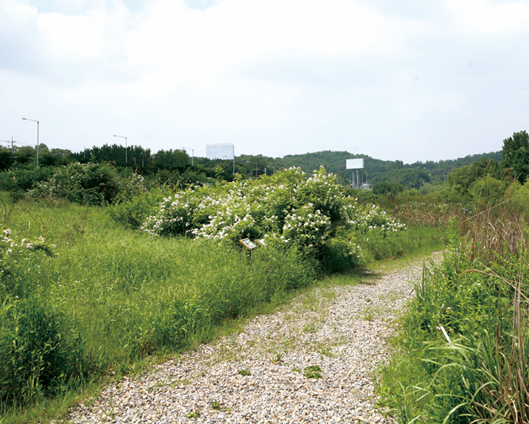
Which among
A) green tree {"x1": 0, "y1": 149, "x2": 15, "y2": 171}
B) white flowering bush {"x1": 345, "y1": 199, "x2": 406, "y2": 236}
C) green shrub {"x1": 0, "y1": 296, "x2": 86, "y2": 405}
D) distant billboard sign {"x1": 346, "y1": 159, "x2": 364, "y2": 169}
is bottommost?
green shrub {"x1": 0, "y1": 296, "x2": 86, "y2": 405}

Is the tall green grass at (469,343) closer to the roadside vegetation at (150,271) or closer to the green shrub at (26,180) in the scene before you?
the roadside vegetation at (150,271)

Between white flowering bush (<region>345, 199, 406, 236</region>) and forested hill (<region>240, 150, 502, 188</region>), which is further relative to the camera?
forested hill (<region>240, 150, 502, 188</region>)

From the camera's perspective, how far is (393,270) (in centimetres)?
755

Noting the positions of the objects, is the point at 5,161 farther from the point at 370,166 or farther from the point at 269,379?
the point at 370,166

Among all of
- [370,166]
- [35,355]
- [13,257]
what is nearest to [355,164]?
[370,166]

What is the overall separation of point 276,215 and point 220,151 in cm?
5101

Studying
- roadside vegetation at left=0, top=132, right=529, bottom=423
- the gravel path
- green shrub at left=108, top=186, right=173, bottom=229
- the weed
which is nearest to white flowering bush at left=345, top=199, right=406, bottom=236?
roadside vegetation at left=0, top=132, right=529, bottom=423

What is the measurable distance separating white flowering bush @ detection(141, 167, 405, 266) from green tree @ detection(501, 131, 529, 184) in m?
21.9

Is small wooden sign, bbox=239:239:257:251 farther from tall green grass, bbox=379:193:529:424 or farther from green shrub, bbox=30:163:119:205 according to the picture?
green shrub, bbox=30:163:119:205

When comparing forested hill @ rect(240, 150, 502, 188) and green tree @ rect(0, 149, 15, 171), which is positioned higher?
forested hill @ rect(240, 150, 502, 188)

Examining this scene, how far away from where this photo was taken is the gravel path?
264 centimetres

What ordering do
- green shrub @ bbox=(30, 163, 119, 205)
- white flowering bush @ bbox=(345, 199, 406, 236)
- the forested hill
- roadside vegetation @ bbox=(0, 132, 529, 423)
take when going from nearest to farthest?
1. roadside vegetation @ bbox=(0, 132, 529, 423)
2. white flowering bush @ bbox=(345, 199, 406, 236)
3. green shrub @ bbox=(30, 163, 119, 205)
4. the forested hill

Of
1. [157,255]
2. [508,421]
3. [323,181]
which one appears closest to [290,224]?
[323,181]

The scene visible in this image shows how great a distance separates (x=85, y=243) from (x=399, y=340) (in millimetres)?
5232
